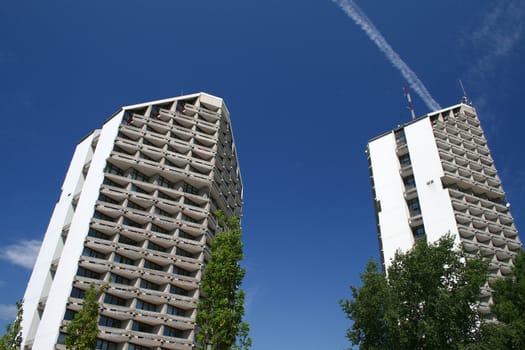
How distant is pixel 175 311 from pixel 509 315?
36404mm

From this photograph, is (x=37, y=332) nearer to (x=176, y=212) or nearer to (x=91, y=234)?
(x=91, y=234)

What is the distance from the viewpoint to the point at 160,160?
62156mm

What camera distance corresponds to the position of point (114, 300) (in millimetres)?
51094

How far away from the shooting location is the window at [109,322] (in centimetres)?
4870

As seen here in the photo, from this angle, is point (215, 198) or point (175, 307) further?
point (215, 198)

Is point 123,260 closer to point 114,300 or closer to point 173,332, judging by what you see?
point 114,300

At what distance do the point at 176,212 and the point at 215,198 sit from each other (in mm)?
8126

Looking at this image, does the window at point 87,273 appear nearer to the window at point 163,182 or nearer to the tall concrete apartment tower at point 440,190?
the window at point 163,182

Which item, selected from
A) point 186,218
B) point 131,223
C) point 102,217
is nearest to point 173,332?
point 131,223

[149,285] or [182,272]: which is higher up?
[182,272]

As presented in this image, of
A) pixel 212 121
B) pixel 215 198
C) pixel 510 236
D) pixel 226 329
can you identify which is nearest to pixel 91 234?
pixel 215 198

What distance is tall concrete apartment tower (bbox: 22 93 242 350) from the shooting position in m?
49.4

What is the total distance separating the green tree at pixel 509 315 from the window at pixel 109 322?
37563mm

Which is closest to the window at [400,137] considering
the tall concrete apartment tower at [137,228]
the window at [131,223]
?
the tall concrete apartment tower at [137,228]
